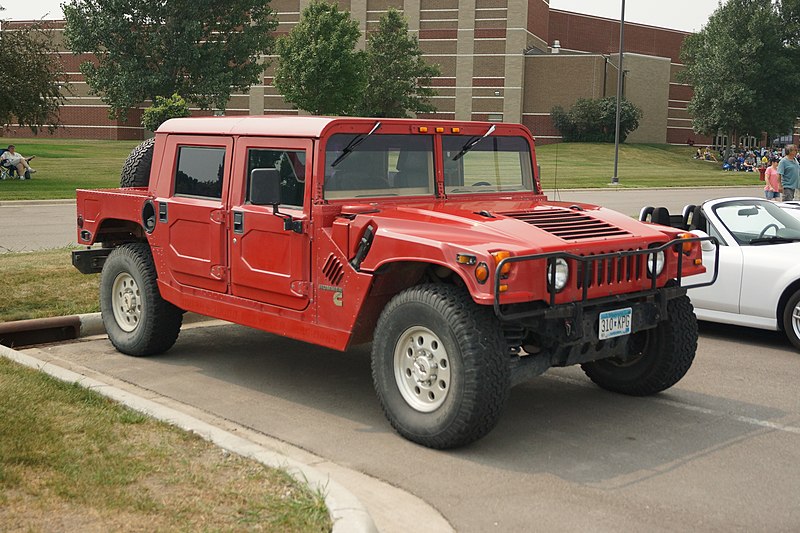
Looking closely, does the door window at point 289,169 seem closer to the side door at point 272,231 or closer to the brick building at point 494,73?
the side door at point 272,231

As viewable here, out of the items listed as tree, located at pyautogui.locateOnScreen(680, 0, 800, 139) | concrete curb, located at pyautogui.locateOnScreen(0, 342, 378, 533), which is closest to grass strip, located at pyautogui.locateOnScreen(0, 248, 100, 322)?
concrete curb, located at pyautogui.locateOnScreen(0, 342, 378, 533)

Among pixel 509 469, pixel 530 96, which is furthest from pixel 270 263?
pixel 530 96

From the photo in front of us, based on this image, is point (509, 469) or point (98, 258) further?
point (98, 258)

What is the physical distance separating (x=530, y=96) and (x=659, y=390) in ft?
246

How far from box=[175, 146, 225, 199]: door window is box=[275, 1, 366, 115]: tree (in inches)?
2193

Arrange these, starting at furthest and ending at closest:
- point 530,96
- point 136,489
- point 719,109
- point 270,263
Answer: point 530,96
point 719,109
point 270,263
point 136,489

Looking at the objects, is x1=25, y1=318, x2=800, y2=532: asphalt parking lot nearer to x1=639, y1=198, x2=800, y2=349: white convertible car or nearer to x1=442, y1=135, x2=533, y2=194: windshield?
x1=639, y1=198, x2=800, y2=349: white convertible car

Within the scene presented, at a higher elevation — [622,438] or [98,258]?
[98,258]

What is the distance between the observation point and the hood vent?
248 inches

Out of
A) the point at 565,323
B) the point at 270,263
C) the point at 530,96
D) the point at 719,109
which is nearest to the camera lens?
the point at 565,323

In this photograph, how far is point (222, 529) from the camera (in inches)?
171

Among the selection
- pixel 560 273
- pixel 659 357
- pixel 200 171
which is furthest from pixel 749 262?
pixel 200 171

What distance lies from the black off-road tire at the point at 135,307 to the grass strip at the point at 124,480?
6.51ft

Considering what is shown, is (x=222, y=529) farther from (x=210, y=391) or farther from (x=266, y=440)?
(x=210, y=391)
